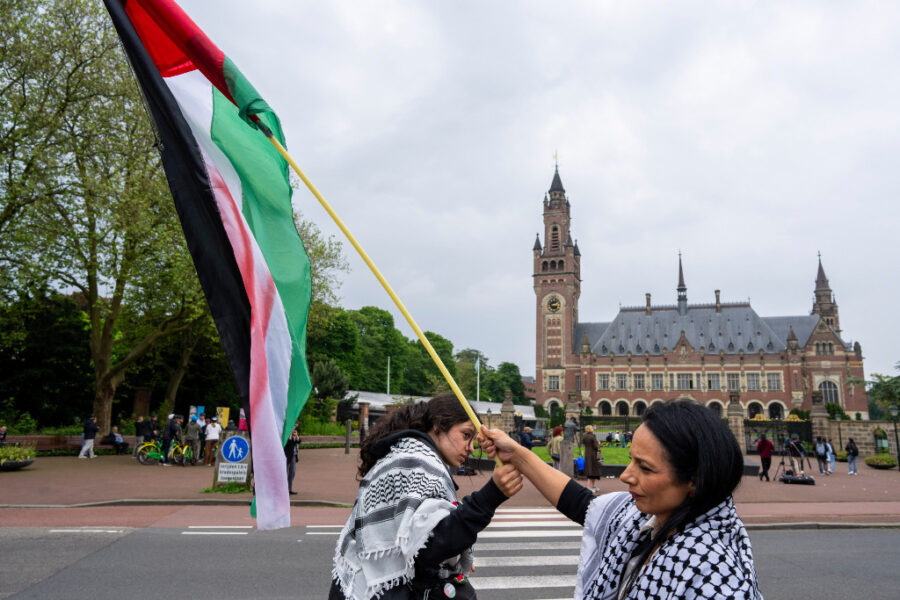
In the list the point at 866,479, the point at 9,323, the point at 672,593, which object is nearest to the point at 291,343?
the point at 672,593

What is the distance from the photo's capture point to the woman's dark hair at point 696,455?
6.20 feet

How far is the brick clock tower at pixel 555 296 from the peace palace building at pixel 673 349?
0.49 feet

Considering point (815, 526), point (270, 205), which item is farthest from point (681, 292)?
point (270, 205)

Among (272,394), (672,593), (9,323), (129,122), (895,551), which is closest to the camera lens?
(672,593)

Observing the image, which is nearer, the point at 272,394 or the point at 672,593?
the point at 672,593

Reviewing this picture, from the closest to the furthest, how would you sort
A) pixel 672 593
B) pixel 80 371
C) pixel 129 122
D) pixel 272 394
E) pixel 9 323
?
1. pixel 672 593
2. pixel 272 394
3. pixel 129 122
4. pixel 9 323
5. pixel 80 371

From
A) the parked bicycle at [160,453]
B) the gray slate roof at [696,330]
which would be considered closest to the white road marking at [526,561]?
the parked bicycle at [160,453]

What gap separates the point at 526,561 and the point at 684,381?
284ft

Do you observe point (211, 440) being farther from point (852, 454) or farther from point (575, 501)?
point (852, 454)

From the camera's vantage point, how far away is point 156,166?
2305 cm

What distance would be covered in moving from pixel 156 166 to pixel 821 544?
2358cm

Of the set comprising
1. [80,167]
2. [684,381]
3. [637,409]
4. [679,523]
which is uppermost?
[80,167]

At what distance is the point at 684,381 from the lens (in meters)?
87.9

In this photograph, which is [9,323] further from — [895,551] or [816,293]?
[816,293]
